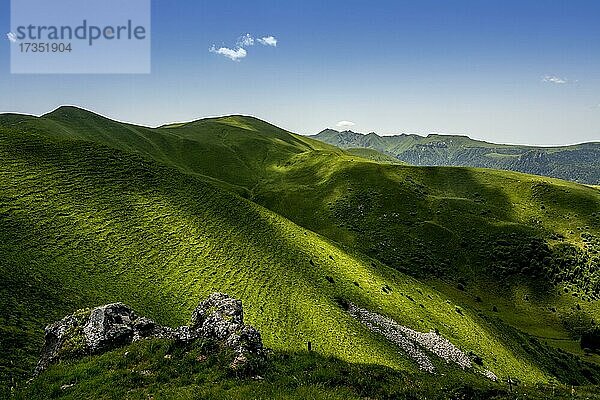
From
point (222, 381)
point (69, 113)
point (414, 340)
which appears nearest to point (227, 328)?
point (222, 381)

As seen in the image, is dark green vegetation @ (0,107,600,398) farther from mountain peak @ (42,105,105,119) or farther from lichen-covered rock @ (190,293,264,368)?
mountain peak @ (42,105,105,119)

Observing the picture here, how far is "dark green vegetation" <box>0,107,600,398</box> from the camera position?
3256 cm

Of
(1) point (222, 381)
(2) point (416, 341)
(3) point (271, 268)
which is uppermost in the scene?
(1) point (222, 381)

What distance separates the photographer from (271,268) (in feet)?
157

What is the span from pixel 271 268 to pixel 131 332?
2651 centimetres

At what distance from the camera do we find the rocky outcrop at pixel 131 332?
1950cm

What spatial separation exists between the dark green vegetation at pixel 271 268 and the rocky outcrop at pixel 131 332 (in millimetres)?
1450

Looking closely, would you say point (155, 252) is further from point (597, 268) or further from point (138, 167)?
point (597, 268)

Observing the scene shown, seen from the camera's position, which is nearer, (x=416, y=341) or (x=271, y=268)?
(x=416, y=341)

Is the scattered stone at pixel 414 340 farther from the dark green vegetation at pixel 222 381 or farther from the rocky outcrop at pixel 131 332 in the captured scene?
the rocky outcrop at pixel 131 332

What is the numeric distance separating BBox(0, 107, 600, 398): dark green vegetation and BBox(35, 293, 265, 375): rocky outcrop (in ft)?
4.76

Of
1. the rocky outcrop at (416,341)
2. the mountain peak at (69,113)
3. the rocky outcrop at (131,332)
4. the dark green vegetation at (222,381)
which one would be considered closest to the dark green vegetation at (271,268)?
the dark green vegetation at (222,381)

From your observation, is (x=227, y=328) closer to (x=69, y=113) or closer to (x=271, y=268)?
(x=271, y=268)

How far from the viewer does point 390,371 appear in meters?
20.1
